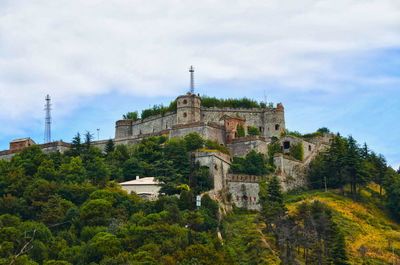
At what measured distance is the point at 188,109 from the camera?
7212 centimetres

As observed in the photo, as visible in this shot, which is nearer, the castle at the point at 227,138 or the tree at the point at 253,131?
the castle at the point at 227,138

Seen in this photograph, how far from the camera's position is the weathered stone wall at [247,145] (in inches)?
2598

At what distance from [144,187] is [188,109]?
637 inches

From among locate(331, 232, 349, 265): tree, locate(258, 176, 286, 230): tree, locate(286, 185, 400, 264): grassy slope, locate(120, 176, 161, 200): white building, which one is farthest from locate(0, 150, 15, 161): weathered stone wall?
locate(331, 232, 349, 265): tree

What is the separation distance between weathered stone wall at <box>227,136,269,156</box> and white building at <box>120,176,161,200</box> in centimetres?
1140

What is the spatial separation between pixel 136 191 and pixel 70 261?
1375 centimetres

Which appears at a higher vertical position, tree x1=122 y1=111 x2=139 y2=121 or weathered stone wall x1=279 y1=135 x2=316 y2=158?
tree x1=122 y1=111 x2=139 y2=121

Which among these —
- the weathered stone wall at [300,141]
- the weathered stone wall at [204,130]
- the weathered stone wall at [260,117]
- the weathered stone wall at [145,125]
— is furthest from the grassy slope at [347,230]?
the weathered stone wall at [145,125]

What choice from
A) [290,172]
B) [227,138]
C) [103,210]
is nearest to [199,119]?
[227,138]

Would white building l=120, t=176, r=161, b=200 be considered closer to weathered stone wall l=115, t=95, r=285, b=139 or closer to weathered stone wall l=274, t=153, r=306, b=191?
weathered stone wall l=274, t=153, r=306, b=191

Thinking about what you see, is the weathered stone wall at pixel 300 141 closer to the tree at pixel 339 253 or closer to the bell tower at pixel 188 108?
the bell tower at pixel 188 108

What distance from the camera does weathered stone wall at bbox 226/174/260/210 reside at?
189 ft

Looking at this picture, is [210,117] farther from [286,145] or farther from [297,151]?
[297,151]

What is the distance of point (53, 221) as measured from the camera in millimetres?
53188
